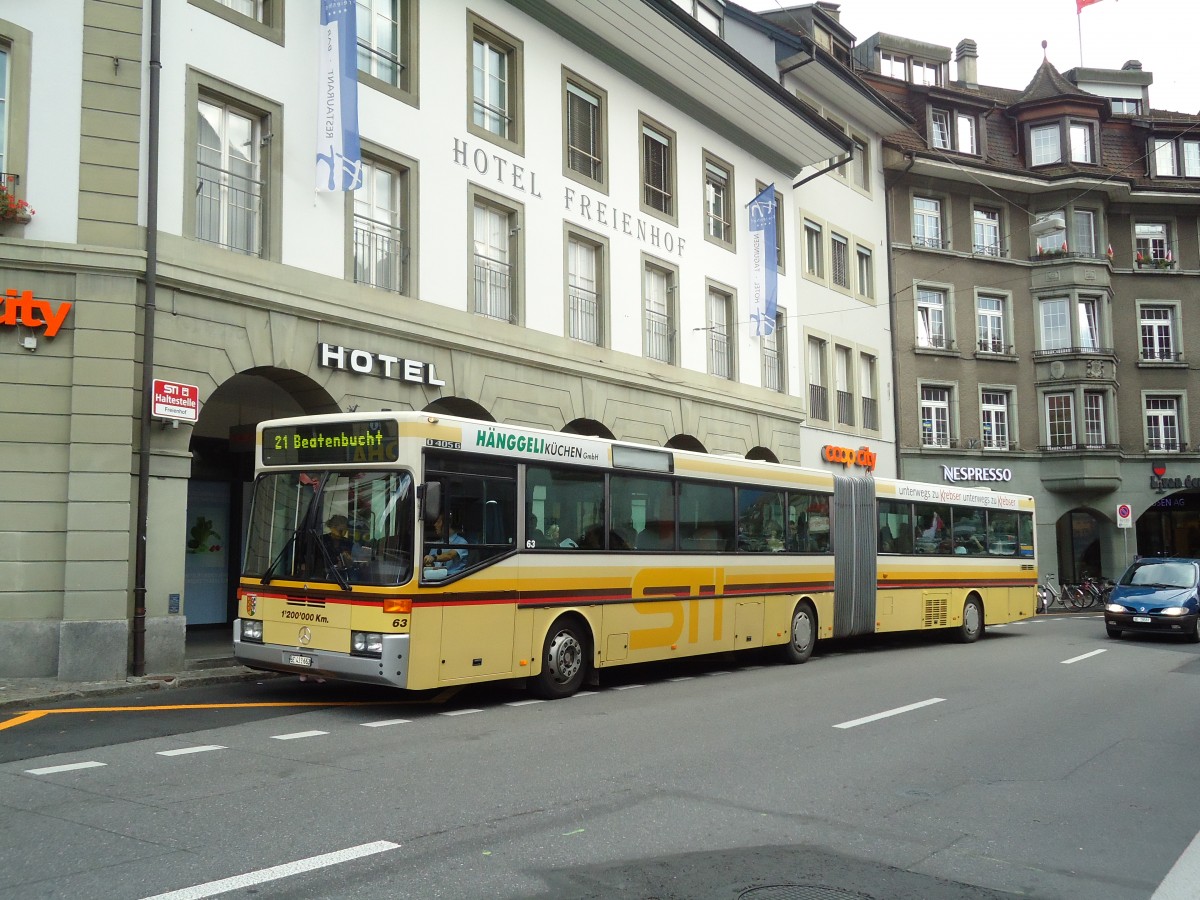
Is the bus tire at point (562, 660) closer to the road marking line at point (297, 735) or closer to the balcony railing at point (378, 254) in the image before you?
the road marking line at point (297, 735)

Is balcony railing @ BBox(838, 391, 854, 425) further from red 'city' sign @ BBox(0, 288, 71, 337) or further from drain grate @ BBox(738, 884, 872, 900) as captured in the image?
drain grate @ BBox(738, 884, 872, 900)

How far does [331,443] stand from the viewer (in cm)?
1120

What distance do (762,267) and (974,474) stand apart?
1363cm

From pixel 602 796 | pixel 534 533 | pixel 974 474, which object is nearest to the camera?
pixel 602 796

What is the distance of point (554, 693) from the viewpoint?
40.5 feet

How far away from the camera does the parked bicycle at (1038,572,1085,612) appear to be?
34.5 m

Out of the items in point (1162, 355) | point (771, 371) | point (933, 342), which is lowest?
point (771, 371)

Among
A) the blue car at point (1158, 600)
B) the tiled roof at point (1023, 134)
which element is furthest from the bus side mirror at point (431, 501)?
the tiled roof at point (1023, 134)

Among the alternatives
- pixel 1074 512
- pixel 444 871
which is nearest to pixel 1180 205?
pixel 1074 512

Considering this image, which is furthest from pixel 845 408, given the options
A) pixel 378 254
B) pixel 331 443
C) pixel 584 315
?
pixel 331 443

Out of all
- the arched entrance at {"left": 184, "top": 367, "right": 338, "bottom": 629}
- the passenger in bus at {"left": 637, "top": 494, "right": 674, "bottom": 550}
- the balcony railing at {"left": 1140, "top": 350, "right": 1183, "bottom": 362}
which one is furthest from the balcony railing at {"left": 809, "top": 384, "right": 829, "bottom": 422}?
the passenger in bus at {"left": 637, "top": 494, "right": 674, "bottom": 550}

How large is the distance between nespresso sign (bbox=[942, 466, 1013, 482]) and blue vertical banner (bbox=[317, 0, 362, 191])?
24752mm

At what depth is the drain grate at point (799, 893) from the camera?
5.34 metres

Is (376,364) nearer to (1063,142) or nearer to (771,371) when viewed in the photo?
(771,371)
